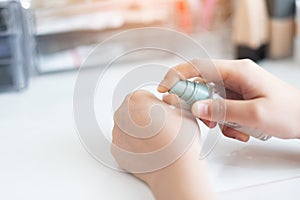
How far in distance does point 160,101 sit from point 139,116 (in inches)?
1.3

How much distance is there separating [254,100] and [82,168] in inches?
8.7

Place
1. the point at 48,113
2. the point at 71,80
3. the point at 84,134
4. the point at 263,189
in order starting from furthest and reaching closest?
the point at 71,80 → the point at 48,113 → the point at 84,134 → the point at 263,189

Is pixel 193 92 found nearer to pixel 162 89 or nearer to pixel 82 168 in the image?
pixel 162 89

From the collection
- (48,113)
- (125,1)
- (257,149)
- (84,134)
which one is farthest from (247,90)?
(125,1)

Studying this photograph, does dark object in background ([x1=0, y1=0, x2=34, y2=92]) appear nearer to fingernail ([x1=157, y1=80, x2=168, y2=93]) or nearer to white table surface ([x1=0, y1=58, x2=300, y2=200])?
white table surface ([x1=0, y1=58, x2=300, y2=200])

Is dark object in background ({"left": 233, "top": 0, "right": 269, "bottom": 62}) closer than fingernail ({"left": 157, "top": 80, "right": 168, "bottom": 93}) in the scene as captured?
No

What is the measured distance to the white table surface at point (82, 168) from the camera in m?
0.47

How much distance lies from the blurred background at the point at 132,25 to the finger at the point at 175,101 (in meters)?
0.38

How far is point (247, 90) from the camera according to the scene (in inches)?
21.0

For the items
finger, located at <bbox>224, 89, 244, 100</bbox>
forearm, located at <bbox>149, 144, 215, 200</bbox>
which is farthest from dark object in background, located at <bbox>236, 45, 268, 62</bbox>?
forearm, located at <bbox>149, 144, 215, 200</bbox>

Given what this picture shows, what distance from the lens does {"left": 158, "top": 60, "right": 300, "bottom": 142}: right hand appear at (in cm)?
50

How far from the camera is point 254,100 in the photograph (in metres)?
0.51

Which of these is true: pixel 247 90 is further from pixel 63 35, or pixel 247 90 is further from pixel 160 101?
pixel 63 35

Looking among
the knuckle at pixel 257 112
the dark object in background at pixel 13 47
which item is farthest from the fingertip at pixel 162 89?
the dark object in background at pixel 13 47
